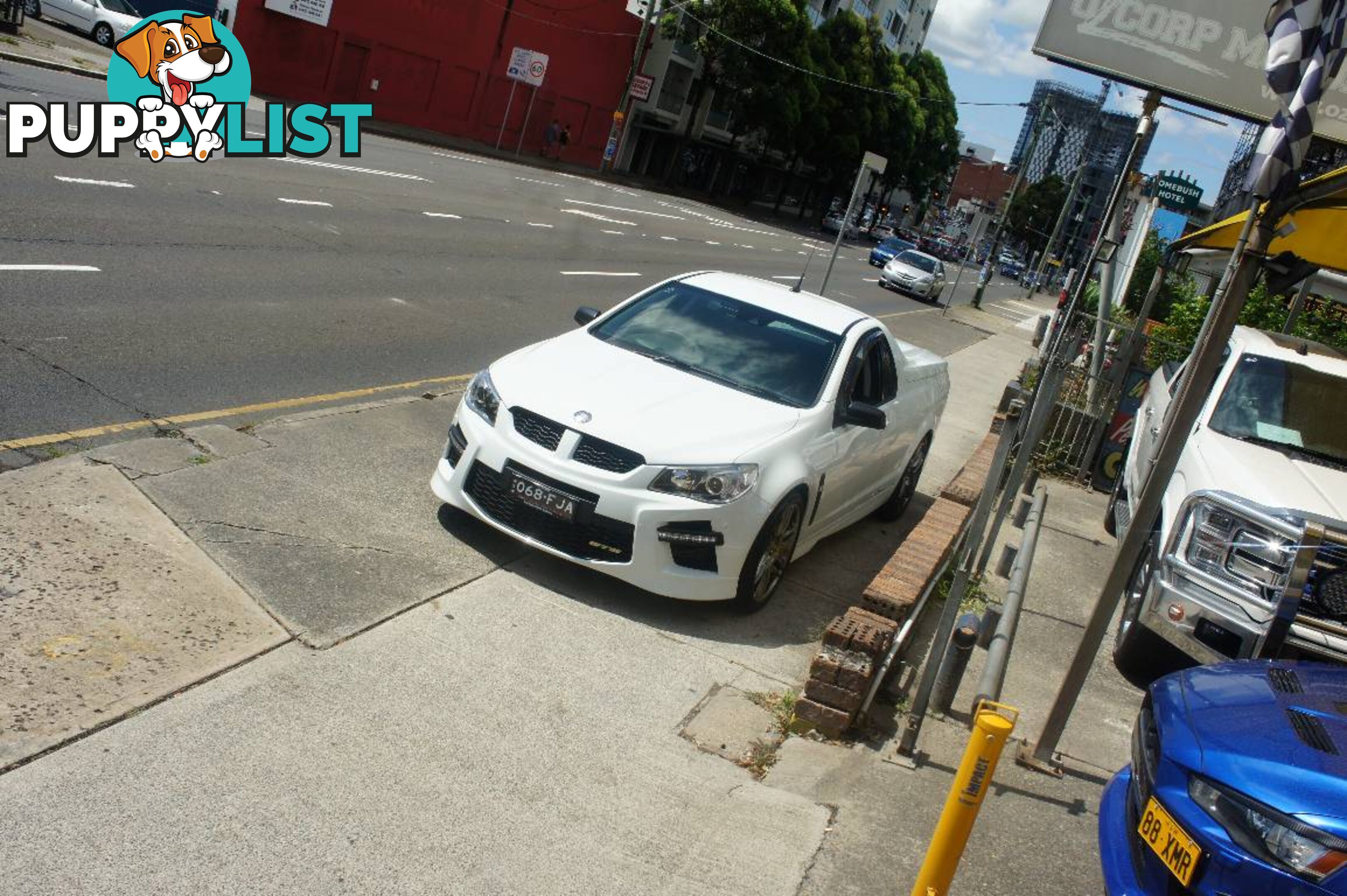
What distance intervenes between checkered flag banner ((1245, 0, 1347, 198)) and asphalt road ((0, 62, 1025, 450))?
6.41m

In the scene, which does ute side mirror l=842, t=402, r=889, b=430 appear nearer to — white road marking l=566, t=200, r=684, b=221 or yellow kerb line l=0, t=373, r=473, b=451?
yellow kerb line l=0, t=373, r=473, b=451

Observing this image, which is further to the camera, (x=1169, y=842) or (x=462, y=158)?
(x=462, y=158)

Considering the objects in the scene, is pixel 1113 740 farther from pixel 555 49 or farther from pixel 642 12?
pixel 642 12

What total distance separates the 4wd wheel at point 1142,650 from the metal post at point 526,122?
41.4 meters

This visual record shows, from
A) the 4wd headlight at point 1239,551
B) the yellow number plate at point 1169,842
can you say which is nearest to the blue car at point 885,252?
the 4wd headlight at point 1239,551

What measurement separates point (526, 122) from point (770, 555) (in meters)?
42.2

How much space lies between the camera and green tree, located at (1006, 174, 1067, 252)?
13225 centimetres

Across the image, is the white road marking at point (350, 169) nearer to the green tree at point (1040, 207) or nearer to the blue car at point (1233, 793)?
the blue car at point (1233, 793)

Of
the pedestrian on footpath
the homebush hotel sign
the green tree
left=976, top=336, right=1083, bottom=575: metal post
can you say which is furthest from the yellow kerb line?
the green tree

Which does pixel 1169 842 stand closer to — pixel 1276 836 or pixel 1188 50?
pixel 1276 836

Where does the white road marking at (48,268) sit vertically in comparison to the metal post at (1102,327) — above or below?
below

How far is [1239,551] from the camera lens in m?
6.87

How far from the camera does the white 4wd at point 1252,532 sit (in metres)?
6.52

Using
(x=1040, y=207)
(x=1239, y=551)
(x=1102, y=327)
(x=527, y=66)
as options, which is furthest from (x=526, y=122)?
(x=1040, y=207)
